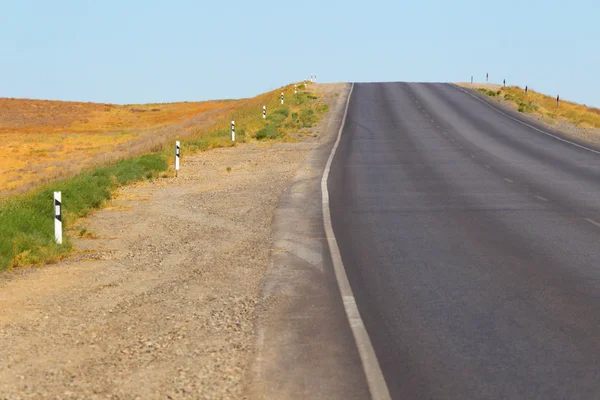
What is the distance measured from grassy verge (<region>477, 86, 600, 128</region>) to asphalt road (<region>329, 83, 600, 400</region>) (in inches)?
962

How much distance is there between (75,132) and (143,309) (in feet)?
227

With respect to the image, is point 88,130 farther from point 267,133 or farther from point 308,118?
point 267,133

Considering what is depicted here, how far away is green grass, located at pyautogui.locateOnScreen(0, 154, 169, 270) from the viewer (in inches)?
495

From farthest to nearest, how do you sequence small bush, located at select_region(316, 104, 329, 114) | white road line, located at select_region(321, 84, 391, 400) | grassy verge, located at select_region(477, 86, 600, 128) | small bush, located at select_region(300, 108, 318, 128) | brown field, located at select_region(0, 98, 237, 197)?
1. grassy verge, located at select_region(477, 86, 600, 128)
2. small bush, located at select_region(316, 104, 329, 114)
3. small bush, located at select_region(300, 108, 318, 128)
4. brown field, located at select_region(0, 98, 237, 197)
5. white road line, located at select_region(321, 84, 391, 400)

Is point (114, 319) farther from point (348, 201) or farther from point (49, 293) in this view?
point (348, 201)

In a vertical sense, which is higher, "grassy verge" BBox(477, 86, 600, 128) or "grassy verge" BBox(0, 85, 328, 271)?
"grassy verge" BBox(477, 86, 600, 128)

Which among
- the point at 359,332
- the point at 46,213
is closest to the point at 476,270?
the point at 359,332

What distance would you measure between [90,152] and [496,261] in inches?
1737

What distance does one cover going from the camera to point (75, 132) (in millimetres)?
76125

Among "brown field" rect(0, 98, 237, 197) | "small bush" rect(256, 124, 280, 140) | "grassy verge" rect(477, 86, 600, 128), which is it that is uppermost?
"grassy verge" rect(477, 86, 600, 128)

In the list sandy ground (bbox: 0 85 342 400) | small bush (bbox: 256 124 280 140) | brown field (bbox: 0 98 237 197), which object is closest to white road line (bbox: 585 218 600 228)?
sandy ground (bbox: 0 85 342 400)

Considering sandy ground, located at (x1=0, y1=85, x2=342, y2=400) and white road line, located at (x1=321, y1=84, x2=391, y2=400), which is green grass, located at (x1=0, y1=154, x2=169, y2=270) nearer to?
sandy ground, located at (x1=0, y1=85, x2=342, y2=400)

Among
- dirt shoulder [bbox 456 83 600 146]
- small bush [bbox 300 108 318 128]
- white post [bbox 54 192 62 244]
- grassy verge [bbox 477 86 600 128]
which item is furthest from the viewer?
grassy verge [bbox 477 86 600 128]

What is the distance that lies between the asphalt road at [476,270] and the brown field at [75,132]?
1570 centimetres
